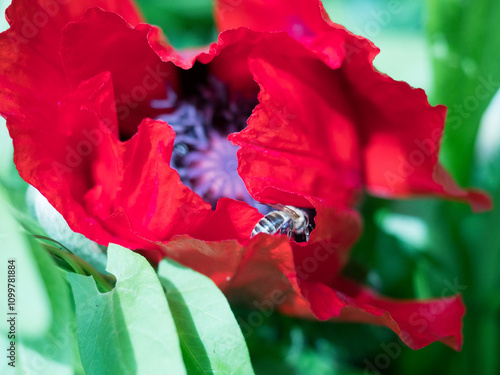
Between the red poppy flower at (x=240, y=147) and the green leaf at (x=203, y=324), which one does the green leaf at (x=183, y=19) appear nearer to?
the red poppy flower at (x=240, y=147)

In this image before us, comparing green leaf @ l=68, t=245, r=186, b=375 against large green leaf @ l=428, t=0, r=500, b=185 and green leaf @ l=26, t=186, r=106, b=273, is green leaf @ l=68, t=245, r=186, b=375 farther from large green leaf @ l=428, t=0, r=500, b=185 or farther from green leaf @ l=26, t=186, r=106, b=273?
large green leaf @ l=428, t=0, r=500, b=185

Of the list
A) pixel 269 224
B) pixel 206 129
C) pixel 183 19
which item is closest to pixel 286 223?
pixel 269 224

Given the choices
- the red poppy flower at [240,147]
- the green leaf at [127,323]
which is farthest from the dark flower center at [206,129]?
the green leaf at [127,323]

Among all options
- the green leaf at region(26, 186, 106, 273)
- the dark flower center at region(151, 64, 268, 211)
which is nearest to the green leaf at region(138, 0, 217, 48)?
the dark flower center at region(151, 64, 268, 211)

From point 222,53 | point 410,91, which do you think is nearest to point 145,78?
point 222,53

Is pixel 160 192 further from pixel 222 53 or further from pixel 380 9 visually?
pixel 380 9

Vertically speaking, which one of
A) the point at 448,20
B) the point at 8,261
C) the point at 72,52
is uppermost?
the point at 448,20

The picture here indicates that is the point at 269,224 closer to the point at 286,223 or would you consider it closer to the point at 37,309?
the point at 286,223
